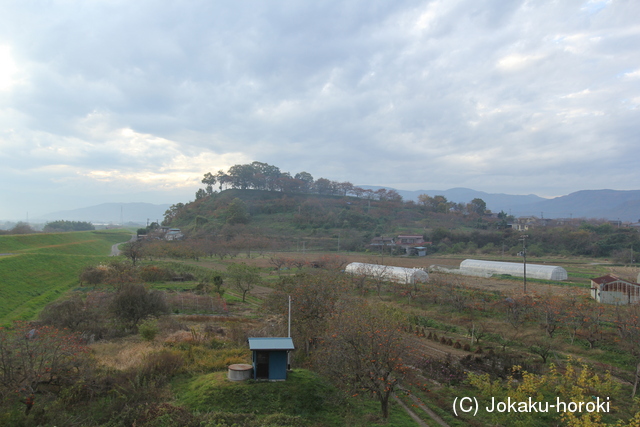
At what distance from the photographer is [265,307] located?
1775 centimetres

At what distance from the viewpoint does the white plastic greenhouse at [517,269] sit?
3322 centimetres

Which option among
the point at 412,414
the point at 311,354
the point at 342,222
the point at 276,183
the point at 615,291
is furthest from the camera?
the point at 276,183

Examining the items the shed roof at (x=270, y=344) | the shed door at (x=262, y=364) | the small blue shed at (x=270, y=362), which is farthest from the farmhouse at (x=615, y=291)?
the shed door at (x=262, y=364)

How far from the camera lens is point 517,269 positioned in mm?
36375

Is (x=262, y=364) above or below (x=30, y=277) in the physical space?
above

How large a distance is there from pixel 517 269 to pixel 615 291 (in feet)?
41.7

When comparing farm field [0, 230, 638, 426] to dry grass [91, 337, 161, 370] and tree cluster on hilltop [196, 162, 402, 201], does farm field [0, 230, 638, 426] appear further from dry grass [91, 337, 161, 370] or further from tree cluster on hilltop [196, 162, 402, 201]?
tree cluster on hilltop [196, 162, 402, 201]

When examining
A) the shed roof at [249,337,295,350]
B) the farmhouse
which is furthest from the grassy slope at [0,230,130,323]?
the farmhouse

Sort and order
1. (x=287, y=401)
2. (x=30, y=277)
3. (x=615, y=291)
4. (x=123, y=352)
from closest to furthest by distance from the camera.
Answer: (x=287, y=401) < (x=123, y=352) < (x=615, y=291) < (x=30, y=277)

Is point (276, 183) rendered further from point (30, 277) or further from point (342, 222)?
point (30, 277)

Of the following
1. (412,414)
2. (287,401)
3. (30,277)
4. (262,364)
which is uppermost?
(262,364)

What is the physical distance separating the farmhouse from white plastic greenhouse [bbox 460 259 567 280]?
8531 mm

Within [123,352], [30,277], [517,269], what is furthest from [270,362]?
[517,269]

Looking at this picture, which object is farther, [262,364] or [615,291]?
[615,291]
